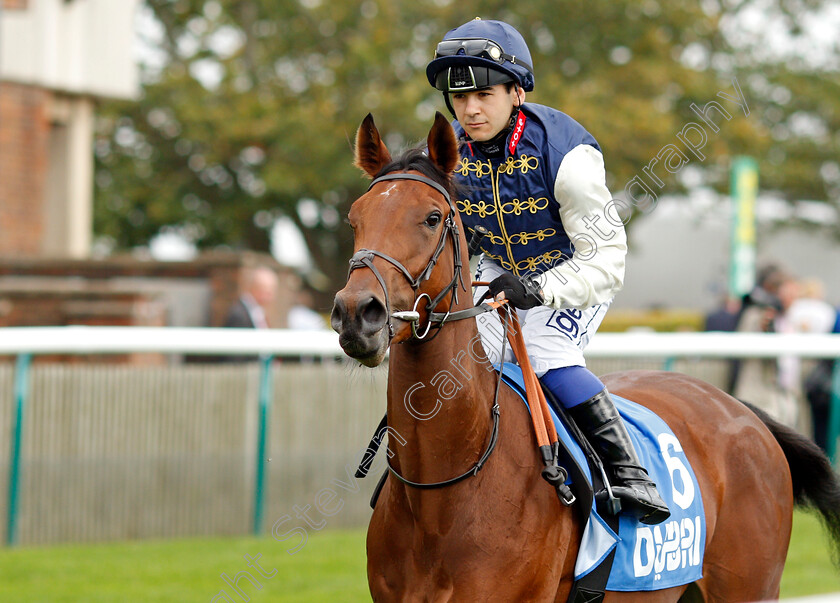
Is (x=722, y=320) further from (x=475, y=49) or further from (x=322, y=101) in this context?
(x=322, y=101)

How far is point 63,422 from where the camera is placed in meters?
6.70

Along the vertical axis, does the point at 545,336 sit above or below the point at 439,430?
above

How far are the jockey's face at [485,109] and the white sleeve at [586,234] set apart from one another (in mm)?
238

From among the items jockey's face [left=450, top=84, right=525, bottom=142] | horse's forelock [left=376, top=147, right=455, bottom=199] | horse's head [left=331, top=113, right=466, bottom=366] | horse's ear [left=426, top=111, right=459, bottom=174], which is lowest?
horse's head [left=331, top=113, right=466, bottom=366]

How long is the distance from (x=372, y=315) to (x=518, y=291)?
25.6 inches

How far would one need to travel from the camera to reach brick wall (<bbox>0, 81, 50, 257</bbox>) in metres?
11.2

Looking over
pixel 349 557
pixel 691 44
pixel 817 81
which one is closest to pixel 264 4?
pixel 691 44

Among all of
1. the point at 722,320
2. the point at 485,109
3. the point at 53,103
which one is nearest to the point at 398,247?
the point at 485,109

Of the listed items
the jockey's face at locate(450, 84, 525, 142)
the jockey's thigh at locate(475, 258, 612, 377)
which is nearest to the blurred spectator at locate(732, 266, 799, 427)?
the jockey's thigh at locate(475, 258, 612, 377)

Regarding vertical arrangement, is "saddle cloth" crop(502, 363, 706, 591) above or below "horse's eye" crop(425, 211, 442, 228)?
below

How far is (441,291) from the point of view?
2.87 metres

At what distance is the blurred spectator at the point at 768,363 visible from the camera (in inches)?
326

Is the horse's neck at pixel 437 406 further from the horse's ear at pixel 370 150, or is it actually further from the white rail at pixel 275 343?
the white rail at pixel 275 343

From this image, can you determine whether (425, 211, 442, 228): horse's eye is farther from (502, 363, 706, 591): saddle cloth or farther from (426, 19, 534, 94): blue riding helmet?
(502, 363, 706, 591): saddle cloth
